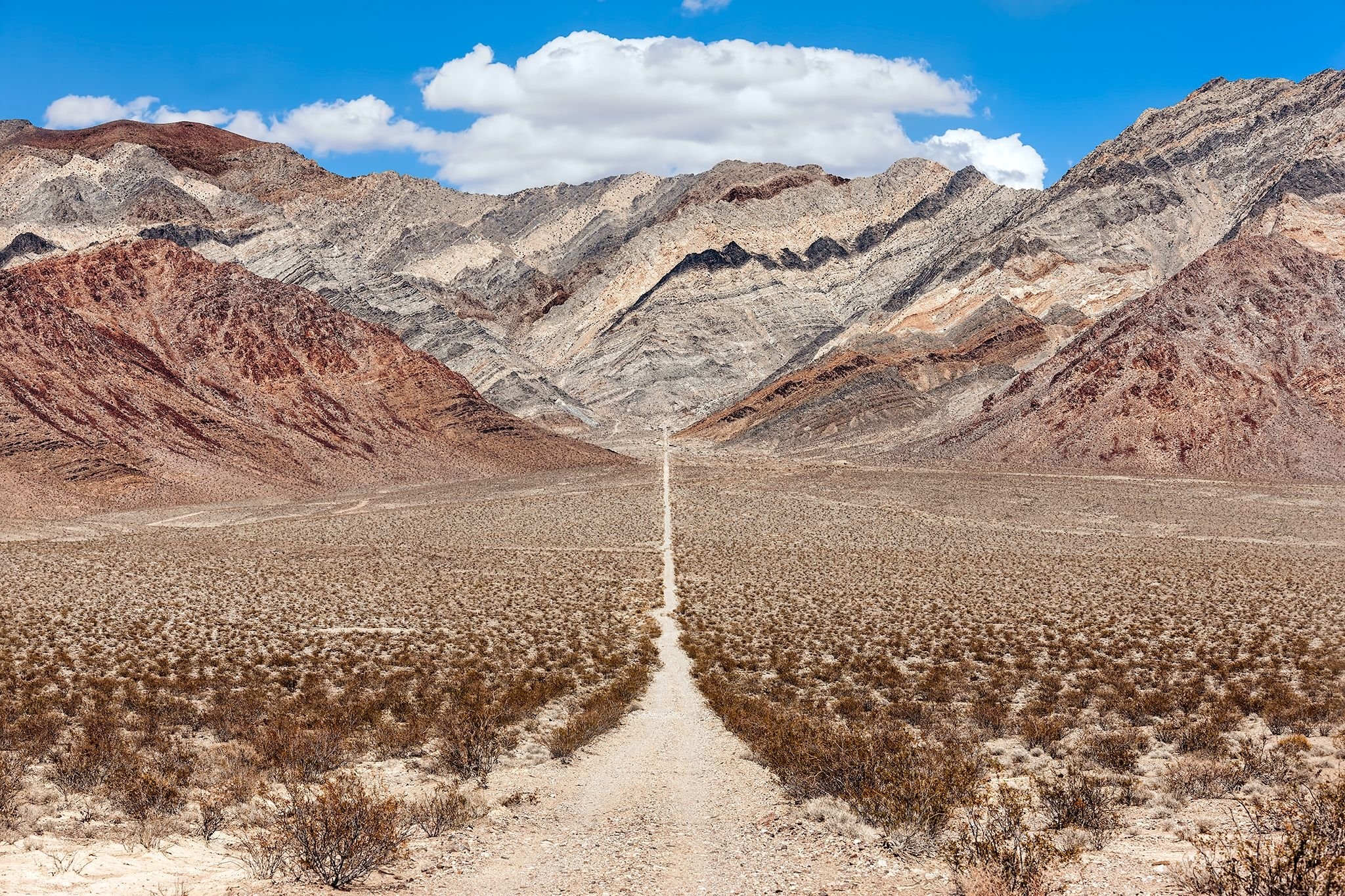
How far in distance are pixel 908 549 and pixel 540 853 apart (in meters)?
32.5

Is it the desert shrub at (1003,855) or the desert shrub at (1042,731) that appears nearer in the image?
the desert shrub at (1003,855)

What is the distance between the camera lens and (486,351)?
153625 millimetres

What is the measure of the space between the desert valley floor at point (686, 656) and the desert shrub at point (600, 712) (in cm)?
19

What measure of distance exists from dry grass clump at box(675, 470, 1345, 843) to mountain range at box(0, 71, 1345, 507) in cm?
4034

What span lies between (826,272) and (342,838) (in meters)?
187

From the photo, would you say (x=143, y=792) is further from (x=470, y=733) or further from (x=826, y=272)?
(x=826, y=272)

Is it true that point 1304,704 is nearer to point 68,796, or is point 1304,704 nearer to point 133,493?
point 68,796

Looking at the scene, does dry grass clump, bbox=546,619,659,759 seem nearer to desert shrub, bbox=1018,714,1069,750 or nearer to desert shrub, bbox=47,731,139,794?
desert shrub, bbox=47,731,139,794

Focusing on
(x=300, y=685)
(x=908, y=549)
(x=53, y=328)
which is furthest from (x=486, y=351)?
(x=300, y=685)

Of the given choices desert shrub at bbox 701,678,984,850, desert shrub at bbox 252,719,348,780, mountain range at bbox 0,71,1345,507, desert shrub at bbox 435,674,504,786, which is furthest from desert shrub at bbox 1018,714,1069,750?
mountain range at bbox 0,71,1345,507

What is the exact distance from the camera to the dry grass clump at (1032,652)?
1351 centimetres

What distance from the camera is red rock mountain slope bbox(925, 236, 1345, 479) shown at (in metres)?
78.8

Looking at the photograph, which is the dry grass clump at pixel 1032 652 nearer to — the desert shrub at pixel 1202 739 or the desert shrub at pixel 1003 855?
the desert shrub at pixel 1202 739

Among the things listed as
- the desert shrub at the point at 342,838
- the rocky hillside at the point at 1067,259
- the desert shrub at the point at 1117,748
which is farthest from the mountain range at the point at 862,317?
the desert shrub at the point at 1117,748
